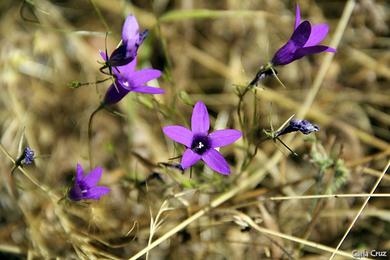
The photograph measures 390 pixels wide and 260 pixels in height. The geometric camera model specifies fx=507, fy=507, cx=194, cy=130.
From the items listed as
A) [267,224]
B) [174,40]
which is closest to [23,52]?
[174,40]

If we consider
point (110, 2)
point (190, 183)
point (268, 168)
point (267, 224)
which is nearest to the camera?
point (190, 183)

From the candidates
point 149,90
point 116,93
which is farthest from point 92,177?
point 149,90

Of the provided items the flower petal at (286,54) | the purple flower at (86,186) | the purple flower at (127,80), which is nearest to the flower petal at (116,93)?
the purple flower at (127,80)

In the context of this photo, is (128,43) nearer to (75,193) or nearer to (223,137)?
(223,137)

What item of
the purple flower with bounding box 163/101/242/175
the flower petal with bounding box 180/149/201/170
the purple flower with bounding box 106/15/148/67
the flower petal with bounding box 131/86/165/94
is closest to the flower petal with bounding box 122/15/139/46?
the purple flower with bounding box 106/15/148/67

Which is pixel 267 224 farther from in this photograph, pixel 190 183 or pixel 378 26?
pixel 378 26

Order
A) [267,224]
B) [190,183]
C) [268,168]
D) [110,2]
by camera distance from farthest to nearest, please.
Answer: [110,2], [268,168], [267,224], [190,183]

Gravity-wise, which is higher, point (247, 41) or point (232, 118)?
point (247, 41)
